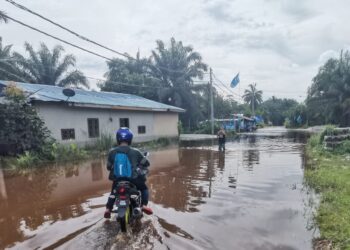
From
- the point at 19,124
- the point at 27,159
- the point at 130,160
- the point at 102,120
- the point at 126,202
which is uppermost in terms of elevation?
the point at 102,120

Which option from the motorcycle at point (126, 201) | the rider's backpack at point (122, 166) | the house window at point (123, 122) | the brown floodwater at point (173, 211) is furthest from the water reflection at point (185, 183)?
the house window at point (123, 122)

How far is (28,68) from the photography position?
33.6 metres

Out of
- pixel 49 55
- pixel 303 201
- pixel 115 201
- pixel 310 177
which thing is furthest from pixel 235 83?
pixel 115 201

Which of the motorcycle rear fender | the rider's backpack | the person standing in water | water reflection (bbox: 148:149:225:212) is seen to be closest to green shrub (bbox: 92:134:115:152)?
water reflection (bbox: 148:149:225:212)

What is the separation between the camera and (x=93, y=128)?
2003cm

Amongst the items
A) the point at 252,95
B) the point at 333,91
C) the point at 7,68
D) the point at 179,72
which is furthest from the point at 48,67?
the point at 252,95

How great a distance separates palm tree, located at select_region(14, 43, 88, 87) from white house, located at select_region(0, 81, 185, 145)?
541 inches

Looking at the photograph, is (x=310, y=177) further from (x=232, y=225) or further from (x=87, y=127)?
(x=87, y=127)

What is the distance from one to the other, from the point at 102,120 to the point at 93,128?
943mm

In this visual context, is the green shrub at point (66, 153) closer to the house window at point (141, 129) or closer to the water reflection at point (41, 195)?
the water reflection at point (41, 195)

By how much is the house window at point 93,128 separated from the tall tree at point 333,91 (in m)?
26.1

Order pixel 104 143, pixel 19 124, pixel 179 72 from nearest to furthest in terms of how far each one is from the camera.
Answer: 1. pixel 19 124
2. pixel 104 143
3. pixel 179 72

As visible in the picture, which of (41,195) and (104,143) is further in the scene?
(104,143)

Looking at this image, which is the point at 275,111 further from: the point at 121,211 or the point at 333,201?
the point at 121,211
